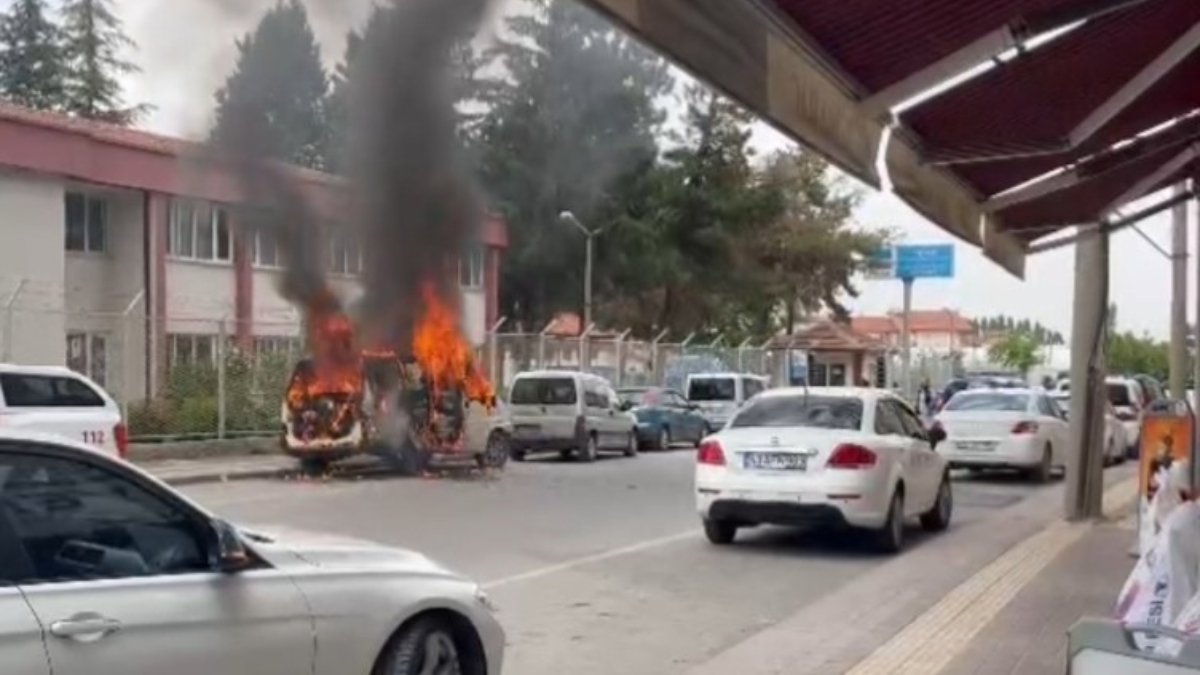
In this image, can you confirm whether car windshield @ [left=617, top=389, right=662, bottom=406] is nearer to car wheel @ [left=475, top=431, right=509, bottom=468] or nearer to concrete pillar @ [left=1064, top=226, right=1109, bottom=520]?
car wheel @ [left=475, top=431, right=509, bottom=468]

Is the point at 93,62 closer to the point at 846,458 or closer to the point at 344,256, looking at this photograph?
the point at 344,256

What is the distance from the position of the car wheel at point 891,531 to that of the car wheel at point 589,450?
14.2 meters

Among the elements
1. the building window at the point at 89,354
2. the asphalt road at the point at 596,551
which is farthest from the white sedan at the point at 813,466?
the building window at the point at 89,354

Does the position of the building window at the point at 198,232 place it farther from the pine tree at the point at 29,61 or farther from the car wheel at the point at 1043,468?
the pine tree at the point at 29,61

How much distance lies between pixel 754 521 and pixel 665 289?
4581 cm

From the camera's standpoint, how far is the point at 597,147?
54.5 metres

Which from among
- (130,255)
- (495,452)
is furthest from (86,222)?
(495,452)

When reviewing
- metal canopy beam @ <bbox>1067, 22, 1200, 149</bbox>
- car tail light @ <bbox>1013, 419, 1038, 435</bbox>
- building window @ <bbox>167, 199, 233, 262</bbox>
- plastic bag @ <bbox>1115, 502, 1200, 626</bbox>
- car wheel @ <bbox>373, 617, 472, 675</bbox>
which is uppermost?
building window @ <bbox>167, 199, 233, 262</bbox>

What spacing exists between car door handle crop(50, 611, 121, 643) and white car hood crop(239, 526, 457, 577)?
2.63ft

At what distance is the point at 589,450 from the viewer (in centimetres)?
2686

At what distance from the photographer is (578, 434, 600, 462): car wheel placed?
26688 millimetres

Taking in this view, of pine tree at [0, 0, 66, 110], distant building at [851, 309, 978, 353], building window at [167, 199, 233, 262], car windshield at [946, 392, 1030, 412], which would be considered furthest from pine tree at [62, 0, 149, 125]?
distant building at [851, 309, 978, 353]

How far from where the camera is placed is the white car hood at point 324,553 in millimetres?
5305

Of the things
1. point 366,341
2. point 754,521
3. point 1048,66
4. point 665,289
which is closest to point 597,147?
point 665,289
